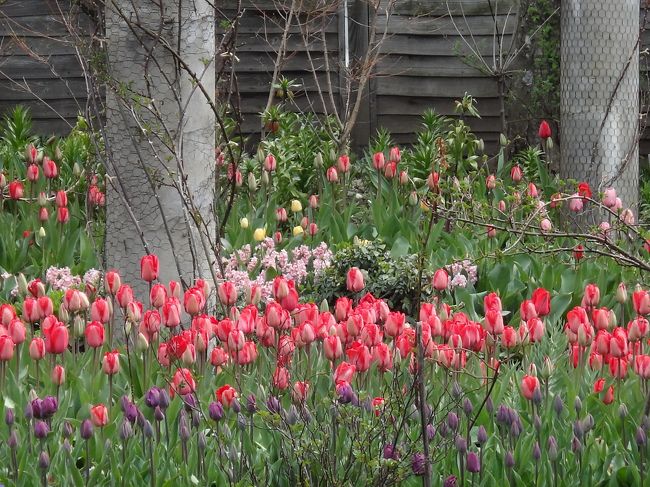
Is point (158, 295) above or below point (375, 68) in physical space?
below

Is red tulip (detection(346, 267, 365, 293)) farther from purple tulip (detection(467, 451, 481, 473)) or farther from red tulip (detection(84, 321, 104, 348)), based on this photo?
purple tulip (detection(467, 451, 481, 473))

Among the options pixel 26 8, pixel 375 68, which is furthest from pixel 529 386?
pixel 26 8

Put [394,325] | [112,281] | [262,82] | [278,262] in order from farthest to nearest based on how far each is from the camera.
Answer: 1. [262,82]
2. [278,262]
3. [112,281]
4. [394,325]

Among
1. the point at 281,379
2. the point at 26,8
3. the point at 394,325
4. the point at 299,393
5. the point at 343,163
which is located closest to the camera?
the point at 299,393

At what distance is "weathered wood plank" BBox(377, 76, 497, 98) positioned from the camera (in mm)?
10266

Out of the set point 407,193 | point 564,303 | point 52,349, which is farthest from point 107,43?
point 407,193

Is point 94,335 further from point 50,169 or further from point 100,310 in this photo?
point 50,169

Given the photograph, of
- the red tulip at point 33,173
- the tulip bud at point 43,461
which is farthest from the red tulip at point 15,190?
the tulip bud at point 43,461

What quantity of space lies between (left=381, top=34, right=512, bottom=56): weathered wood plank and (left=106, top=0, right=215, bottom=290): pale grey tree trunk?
5976 millimetres

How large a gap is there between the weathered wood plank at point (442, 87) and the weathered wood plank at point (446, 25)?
432 millimetres

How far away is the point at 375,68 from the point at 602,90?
12.5ft

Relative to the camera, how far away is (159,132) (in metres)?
4.30

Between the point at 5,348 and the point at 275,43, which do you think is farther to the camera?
the point at 275,43

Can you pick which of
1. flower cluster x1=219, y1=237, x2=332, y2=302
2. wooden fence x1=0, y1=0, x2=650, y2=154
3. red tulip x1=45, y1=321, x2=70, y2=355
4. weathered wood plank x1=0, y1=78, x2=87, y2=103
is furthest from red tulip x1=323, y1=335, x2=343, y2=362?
weathered wood plank x1=0, y1=78, x2=87, y2=103
